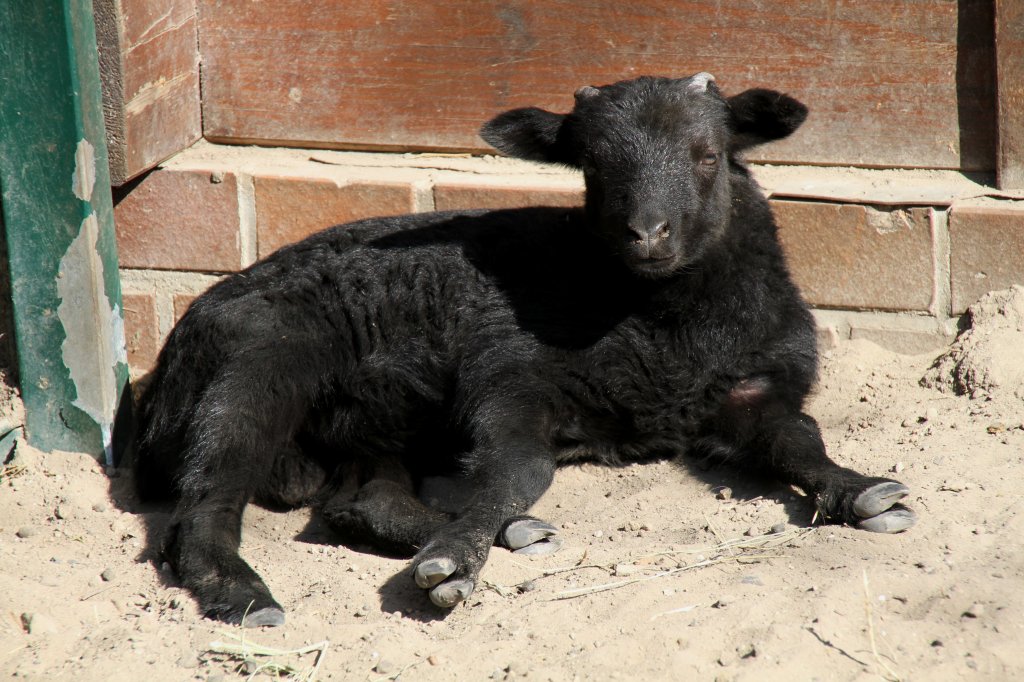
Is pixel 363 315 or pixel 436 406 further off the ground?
pixel 363 315

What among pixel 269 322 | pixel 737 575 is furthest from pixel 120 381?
pixel 737 575

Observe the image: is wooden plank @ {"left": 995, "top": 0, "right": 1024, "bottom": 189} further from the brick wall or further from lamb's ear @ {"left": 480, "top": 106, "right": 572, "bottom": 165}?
lamb's ear @ {"left": 480, "top": 106, "right": 572, "bottom": 165}

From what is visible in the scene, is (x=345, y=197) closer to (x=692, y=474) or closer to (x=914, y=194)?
(x=692, y=474)

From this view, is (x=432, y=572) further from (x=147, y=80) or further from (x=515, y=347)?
(x=147, y=80)

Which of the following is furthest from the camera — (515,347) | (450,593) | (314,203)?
(314,203)

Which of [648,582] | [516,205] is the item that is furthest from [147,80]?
[648,582]

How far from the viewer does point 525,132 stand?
4.12 m

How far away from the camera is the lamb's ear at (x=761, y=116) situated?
Result: 12.8 ft

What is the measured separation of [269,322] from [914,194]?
260 cm

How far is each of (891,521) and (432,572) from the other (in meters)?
1.39

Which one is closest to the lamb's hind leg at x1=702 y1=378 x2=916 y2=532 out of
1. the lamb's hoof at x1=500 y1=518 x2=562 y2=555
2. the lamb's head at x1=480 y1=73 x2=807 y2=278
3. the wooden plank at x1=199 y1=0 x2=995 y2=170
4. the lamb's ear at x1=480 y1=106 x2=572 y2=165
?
the lamb's head at x1=480 y1=73 x2=807 y2=278

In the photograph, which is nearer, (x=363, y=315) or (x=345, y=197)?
(x=363, y=315)

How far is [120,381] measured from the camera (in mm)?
4410

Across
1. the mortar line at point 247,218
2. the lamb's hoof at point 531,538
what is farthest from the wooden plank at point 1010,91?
the mortar line at point 247,218
